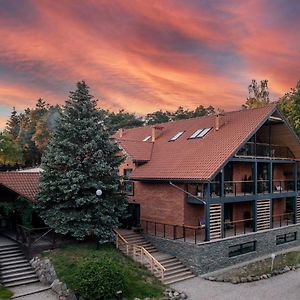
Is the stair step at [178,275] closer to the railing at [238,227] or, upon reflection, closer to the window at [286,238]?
the railing at [238,227]

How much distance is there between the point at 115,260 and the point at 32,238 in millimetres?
4944

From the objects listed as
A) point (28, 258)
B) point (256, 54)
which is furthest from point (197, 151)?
point (28, 258)

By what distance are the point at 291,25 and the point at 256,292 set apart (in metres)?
13.6

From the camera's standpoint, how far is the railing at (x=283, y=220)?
28.0 m

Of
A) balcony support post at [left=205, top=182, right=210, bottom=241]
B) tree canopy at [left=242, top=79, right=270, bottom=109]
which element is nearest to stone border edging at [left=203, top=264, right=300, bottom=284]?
balcony support post at [left=205, top=182, right=210, bottom=241]

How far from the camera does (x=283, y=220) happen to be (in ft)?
98.3

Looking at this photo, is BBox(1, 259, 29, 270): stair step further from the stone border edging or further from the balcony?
the balcony

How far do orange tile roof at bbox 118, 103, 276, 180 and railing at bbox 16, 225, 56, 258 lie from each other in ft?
24.2

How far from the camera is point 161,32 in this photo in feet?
68.5

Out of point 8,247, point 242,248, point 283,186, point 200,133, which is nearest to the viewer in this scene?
point 8,247

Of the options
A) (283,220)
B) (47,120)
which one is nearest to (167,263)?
(283,220)

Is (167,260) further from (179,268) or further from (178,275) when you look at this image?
(178,275)

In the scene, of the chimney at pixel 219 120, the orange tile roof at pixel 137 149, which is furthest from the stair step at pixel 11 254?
the chimney at pixel 219 120

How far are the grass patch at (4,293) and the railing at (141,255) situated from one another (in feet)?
22.4
